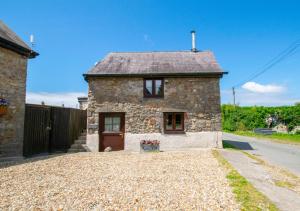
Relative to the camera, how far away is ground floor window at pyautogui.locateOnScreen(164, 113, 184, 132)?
36.9 ft

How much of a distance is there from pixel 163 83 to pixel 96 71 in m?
4.03

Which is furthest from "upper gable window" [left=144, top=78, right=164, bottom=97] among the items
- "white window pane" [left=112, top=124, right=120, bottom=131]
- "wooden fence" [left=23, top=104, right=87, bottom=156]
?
"wooden fence" [left=23, top=104, right=87, bottom=156]

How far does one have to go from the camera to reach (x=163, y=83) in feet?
37.6

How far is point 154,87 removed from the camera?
11492 millimetres

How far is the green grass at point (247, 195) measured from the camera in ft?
11.9

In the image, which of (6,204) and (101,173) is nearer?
(6,204)

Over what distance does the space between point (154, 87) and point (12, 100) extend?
6959mm

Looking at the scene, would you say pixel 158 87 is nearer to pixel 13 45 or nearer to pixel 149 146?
pixel 149 146

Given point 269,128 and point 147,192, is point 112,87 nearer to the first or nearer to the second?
point 147,192

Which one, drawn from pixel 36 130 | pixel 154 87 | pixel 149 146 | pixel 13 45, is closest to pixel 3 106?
pixel 36 130

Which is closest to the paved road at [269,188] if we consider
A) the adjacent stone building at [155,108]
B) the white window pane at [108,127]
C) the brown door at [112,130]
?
the adjacent stone building at [155,108]

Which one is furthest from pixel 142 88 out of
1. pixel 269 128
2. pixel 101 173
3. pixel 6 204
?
pixel 269 128

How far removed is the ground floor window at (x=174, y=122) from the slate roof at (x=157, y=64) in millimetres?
2421

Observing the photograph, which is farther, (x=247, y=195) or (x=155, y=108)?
(x=155, y=108)
